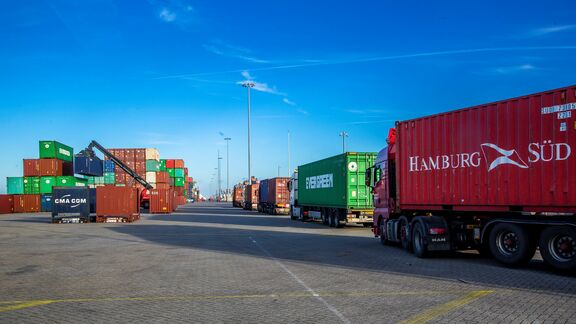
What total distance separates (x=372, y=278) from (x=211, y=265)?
4134 mm

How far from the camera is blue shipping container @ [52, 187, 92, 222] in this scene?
3259cm

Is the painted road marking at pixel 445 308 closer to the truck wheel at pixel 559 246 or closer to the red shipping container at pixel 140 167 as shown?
the truck wheel at pixel 559 246

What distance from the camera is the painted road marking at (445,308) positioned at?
6.54 meters

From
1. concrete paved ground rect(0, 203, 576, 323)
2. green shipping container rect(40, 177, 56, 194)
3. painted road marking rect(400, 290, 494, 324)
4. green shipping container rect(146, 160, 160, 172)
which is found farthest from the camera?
green shipping container rect(146, 160, 160, 172)

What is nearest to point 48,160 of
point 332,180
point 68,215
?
point 68,215

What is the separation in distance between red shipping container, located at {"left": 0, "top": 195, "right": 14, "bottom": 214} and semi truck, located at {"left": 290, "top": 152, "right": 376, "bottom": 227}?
37.9 meters

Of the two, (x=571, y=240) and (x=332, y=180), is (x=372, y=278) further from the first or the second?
(x=332, y=180)

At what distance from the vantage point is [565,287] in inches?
342

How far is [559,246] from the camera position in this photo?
10.1 m

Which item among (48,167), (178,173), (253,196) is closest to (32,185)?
(48,167)

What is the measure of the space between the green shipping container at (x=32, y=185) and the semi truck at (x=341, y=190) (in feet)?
116

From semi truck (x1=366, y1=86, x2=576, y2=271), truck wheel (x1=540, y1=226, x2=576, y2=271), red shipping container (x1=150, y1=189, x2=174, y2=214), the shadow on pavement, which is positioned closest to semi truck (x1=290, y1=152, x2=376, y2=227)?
the shadow on pavement

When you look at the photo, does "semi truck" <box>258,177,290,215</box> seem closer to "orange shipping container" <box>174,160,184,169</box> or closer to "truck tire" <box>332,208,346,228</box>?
"truck tire" <box>332,208,346,228</box>

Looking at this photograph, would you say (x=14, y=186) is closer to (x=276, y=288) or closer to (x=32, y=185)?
(x=32, y=185)
